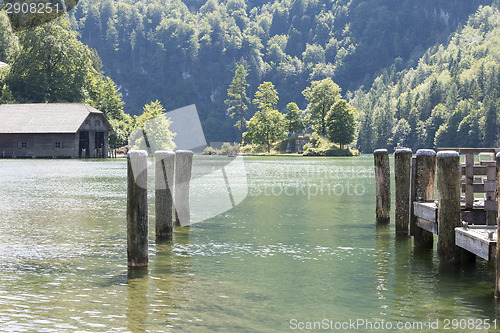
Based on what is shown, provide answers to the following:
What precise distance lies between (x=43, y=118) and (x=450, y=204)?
257ft

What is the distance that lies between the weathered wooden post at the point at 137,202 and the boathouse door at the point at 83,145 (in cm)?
7914

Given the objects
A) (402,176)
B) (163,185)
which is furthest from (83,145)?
(402,176)

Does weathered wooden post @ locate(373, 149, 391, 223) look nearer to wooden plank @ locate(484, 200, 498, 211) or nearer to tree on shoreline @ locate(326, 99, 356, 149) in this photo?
wooden plank @ locate(484, 200, 498, 211)

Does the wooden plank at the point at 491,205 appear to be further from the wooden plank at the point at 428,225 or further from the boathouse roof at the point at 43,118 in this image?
the boathouse roof at the point at 43,118

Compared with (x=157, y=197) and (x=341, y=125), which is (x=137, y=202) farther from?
(x=341, y=125)

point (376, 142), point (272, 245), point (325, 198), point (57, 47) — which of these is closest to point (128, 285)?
point (272, 245)

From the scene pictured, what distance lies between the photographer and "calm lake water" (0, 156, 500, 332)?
9.98 meters

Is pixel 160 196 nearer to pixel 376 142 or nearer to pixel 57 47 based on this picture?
pixel 57 47

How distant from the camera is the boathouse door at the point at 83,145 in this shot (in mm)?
89562

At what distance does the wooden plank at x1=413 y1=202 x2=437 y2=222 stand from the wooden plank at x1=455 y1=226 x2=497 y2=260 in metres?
0.98

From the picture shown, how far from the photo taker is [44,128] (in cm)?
8356

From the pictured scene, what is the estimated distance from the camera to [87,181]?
4150 cm

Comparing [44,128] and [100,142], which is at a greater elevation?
[44,128]

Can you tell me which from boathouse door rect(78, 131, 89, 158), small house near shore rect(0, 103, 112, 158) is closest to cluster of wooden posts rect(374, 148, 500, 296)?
small house near shore rect(0, 103, 112, 158)
